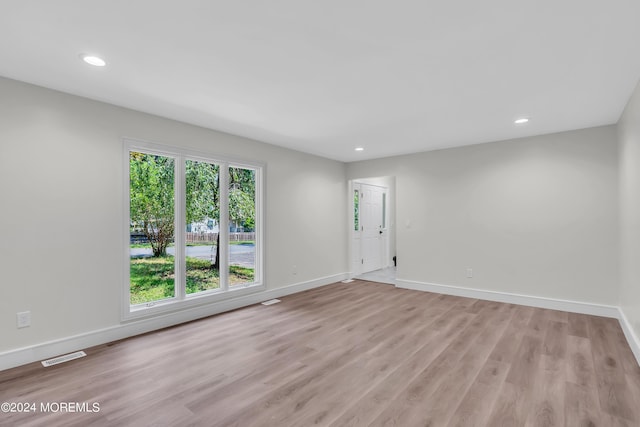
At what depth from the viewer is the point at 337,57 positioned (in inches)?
90.6

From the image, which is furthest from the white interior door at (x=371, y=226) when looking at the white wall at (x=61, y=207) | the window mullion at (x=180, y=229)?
the white wall at (x=61, y=207)

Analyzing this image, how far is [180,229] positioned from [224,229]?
24.2 inches

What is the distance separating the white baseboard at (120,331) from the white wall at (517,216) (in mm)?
2712

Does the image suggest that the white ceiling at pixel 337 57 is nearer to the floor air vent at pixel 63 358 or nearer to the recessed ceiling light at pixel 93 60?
the recessed ceiling light at pixel 93 60

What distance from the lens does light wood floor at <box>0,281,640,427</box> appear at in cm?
199

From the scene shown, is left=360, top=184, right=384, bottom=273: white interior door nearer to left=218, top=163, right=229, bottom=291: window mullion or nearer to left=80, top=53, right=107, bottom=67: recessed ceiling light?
left=218, top=163, right=229, bottom=291: window mullion

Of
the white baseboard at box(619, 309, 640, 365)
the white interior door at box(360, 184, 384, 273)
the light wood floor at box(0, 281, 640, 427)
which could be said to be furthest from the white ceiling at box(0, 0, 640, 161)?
the white interior door at box(360, 184, 384, 273)

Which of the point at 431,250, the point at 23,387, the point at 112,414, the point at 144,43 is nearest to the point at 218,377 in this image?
the point at 112,414

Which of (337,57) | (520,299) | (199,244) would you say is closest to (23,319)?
(199,244)

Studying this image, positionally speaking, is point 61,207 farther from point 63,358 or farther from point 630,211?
point 630,211

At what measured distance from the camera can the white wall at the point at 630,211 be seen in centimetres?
278

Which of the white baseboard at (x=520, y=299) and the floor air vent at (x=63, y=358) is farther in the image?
the white baseboard at (x=520, y=299)

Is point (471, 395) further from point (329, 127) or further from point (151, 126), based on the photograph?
point (151, 126)

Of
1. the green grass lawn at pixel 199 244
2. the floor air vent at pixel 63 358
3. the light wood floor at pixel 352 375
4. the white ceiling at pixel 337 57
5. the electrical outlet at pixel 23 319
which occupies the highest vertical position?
the white ceiling at pixel 337 57
